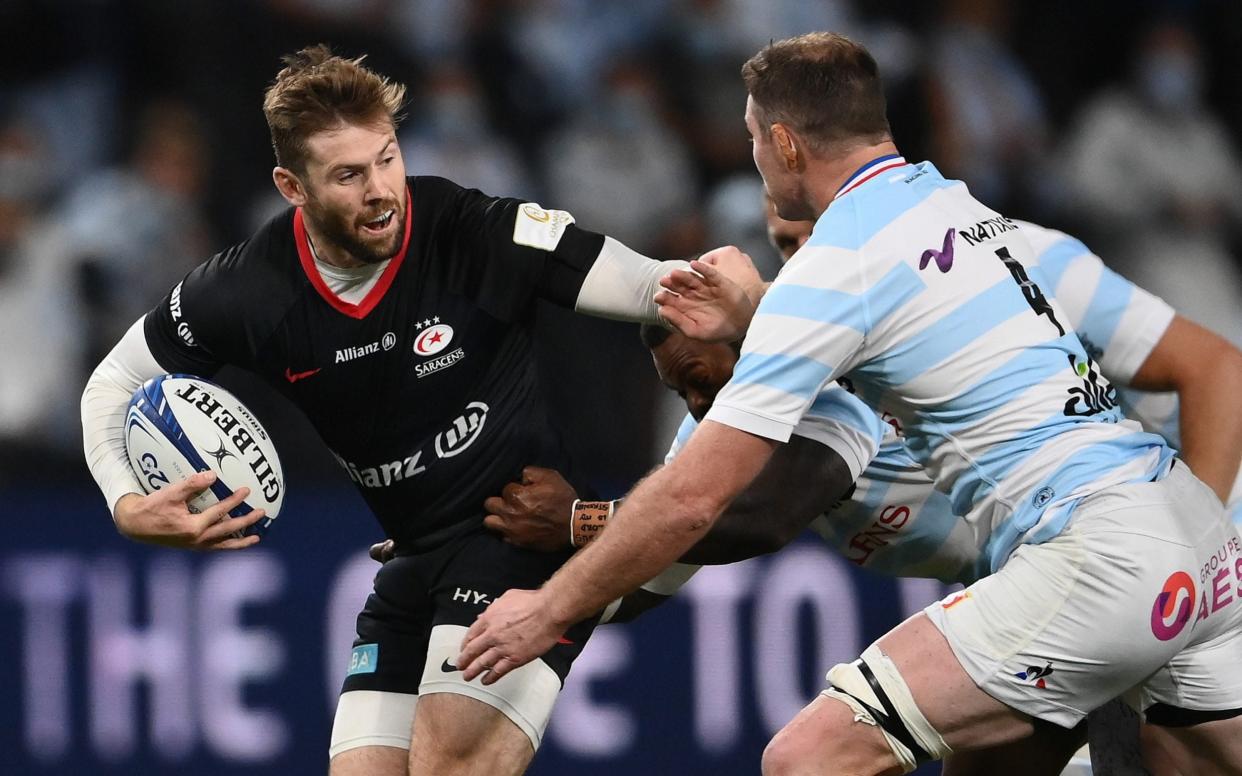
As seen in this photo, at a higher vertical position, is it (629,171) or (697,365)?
(697,365)

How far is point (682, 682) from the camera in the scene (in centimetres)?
652

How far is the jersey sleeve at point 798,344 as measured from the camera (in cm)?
335

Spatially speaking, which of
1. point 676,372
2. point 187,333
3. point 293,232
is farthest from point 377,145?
point 676,372

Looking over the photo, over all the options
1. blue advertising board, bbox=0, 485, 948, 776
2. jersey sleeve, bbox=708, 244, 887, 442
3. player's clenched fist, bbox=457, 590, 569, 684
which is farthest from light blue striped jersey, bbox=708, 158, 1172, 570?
blue advertising board, bbox=0, 485, 948, 776

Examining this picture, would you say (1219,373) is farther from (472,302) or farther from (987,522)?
→ (472,302)

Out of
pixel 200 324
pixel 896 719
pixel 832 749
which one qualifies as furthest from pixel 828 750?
pixel 200 324

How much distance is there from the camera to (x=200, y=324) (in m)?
4.11

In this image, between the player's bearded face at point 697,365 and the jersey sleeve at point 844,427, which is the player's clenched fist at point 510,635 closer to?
the jersey sleeve at point 844,427

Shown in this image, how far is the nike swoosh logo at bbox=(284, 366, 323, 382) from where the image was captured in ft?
13.4

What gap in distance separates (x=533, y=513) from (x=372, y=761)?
0.71 metres

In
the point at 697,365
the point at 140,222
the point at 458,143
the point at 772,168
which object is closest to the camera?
the point at 772,168

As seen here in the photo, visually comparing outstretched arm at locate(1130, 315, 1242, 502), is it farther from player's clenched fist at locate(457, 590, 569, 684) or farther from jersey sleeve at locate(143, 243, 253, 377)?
jersey sleeve at locate(143, 243, 253, 377)

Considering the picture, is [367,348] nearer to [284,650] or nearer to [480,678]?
[480,678]

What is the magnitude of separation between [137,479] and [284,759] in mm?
2582
